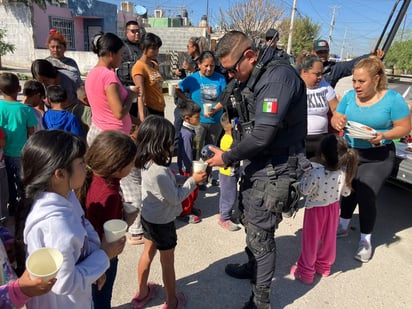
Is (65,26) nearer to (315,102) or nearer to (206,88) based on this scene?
(206,88)

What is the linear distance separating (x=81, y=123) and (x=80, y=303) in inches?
105

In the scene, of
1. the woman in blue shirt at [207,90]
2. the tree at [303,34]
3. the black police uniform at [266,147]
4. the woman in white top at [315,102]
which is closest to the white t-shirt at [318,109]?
the woman in white top at [315,102]

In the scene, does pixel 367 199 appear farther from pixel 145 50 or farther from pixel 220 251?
pixel 145 50

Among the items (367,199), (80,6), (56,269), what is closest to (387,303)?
(367,199)

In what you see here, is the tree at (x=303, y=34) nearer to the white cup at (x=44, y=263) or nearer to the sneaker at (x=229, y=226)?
the sneaker at (x=229, y=226)

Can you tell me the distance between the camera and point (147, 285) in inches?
96.3

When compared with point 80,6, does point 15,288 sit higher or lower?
lower

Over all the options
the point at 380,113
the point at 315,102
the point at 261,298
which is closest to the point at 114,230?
the point at 261,298

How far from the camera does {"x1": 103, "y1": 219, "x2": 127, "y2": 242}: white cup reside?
146 cm

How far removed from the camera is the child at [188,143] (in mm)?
3729

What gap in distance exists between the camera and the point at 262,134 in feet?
6.54

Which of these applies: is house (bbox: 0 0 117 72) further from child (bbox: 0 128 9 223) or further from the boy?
child (bbox: 0 128 9 223)

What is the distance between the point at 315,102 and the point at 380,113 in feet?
2.53

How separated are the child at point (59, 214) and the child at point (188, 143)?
228 centimetres
